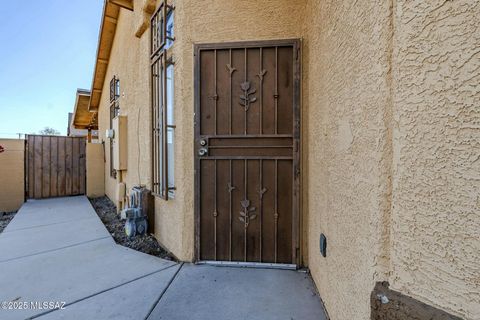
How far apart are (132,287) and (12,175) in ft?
20.9

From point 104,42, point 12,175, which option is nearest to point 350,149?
point 104,42

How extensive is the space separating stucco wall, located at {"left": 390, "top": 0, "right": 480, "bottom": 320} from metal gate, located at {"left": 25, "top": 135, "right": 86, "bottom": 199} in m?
8.71

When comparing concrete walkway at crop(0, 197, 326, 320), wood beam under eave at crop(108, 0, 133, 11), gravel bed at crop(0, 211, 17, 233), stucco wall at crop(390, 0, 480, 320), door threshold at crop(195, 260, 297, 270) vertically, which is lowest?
gravel bed at crop(0, 211, 17, 233)

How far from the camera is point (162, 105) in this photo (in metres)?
3.32

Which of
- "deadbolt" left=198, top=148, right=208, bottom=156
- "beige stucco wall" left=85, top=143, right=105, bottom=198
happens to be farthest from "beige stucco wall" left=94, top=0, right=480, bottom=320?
"beige stucco wall" left=85, top=143, right=105, bottom=198

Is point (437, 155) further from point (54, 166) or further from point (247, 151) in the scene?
point (54, 166)

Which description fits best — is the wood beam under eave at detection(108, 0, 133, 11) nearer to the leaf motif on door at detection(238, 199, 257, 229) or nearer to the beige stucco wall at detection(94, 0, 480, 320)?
the beige stucco wall at detection(94, 0, 480, 320)

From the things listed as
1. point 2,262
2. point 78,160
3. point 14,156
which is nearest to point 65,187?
point 78,160

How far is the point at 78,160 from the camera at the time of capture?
26.0 feet

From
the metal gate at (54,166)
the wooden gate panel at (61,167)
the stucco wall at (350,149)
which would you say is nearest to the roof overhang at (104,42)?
the metal gate at (54,166)

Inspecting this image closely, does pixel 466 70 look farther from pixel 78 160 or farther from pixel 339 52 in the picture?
pixel 78 160

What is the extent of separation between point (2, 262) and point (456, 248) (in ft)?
13.8

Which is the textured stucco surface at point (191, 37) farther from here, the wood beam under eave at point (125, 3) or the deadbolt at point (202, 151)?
the wood beam under eave at point (125, 3)

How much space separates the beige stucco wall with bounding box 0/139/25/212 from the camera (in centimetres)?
625
